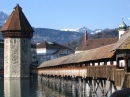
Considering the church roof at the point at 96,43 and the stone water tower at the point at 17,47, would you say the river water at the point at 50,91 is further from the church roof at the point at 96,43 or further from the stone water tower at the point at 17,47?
the church roof at the point at 96,43

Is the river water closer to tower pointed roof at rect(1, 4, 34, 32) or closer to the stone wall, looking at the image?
the stone wall

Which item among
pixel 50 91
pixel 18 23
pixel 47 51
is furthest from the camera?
pixel 47 51

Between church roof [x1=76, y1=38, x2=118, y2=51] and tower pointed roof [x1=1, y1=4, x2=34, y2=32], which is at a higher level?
tower pointed roof [x1=1, y1=4, x2=34, y2=32]

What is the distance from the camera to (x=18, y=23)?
63.1 metres

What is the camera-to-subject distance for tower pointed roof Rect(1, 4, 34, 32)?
6269cm

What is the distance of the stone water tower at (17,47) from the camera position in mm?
61375

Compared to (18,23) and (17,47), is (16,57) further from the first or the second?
(18,23)

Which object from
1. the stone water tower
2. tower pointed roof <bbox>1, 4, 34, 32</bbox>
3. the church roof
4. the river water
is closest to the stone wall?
the stone water tower

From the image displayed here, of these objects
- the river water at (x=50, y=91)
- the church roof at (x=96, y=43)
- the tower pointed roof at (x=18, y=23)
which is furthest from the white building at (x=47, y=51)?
the river water at (x=50, y=91)

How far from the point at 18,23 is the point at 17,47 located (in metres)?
Result: 4.39

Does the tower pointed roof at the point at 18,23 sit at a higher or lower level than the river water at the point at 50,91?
higher

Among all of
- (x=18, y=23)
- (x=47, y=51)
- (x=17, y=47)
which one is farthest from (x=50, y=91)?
(x=47, y=51)

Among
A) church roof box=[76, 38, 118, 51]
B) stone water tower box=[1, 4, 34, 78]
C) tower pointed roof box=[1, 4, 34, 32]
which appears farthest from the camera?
church roof box=[76, 38, 118, 51]

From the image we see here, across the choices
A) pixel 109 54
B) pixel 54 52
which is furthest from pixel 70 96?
pixel 54 52
